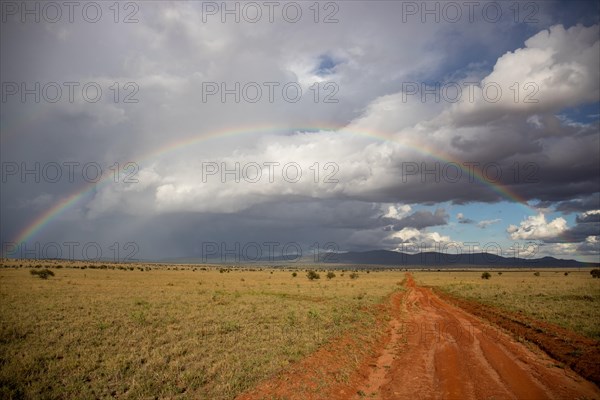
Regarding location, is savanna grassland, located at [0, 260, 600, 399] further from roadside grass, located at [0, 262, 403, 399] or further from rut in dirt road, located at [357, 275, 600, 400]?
rut in dirt road, located at [357, 275, 600, 400]

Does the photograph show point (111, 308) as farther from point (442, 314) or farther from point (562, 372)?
point (562, 372)

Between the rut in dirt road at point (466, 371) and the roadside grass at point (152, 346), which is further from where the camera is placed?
the roadside grass at point (152, 346)

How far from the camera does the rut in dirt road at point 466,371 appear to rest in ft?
31.7

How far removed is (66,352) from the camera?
13.7 meters

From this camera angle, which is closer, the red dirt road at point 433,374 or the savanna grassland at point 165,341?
the red dirt road at point 433,374

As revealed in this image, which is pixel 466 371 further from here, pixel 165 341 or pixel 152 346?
pixel 165 341

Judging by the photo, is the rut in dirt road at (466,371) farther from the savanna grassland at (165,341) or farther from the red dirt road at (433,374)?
the savanna grassland at (165,341)

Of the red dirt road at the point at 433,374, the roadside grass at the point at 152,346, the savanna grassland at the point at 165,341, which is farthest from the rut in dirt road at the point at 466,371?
the roadside grass at the point at 152,346

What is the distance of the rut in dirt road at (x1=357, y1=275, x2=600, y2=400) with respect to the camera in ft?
31.7

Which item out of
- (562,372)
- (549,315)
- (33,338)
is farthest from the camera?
(549,315)

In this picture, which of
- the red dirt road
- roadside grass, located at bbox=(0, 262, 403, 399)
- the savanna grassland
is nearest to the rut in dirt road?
the red dirt road

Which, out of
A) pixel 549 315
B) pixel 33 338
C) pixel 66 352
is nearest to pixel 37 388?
pixel 66 352

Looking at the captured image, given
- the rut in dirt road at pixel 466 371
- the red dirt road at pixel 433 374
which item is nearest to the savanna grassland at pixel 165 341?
the red dirt road at pixel 433 374

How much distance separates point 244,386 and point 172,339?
23.4 ft
